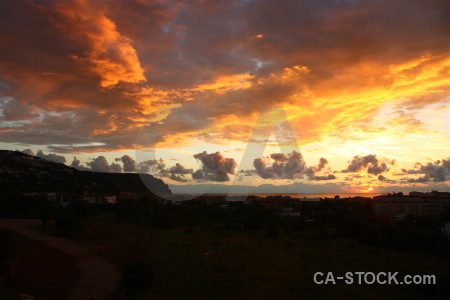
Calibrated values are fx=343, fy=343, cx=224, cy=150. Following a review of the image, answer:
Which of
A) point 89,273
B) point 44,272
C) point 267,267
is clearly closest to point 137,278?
point 89,273

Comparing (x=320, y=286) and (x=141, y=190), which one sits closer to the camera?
(x=320, y=286)

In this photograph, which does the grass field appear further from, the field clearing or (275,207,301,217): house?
(275,207,301,217): house

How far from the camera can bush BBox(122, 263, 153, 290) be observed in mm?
12969

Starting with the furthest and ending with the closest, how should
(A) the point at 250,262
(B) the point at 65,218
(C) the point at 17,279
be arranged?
(B) the point at 65,218
(A) the point at 250,262
(C) the point at 17,279

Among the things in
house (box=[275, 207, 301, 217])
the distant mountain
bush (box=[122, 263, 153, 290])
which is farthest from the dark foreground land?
the distant mountain

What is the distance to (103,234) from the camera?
29297 mm

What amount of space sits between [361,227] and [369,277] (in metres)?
17.4

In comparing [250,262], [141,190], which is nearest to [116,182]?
[141,190]

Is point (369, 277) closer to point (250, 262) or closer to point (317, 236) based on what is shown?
point (250, 262)

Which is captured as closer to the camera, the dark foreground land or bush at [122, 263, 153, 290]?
the dark foreground land

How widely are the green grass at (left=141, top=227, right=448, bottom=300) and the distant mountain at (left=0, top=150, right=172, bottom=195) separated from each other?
55517 millimetres

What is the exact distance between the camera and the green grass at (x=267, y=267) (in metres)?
12.5

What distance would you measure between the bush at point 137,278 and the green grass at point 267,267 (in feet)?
1.28

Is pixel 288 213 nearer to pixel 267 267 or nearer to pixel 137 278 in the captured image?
pixel 267 267
